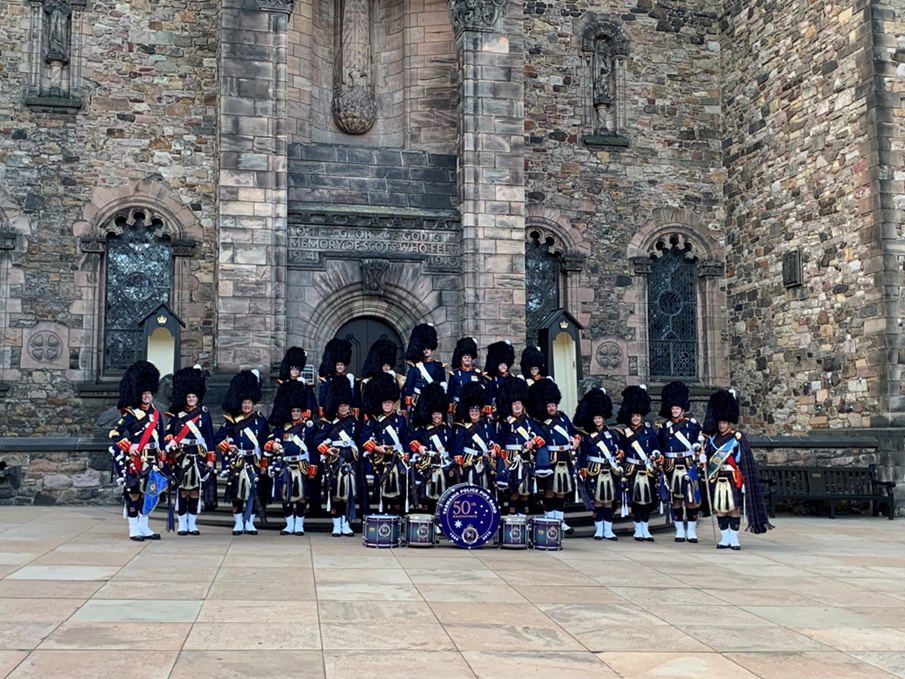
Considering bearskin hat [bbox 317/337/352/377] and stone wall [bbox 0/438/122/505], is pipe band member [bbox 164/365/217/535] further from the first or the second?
stone wall [bbox 0/438/122/505]

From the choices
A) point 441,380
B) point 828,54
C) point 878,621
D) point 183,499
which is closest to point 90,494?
point 183,499

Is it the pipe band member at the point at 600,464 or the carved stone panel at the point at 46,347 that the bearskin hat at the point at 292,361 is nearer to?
the pipe band member at the point at 600,464

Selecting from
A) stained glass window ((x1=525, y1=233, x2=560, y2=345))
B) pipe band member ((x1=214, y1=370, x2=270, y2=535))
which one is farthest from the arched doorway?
pipe band member ((x1=214, y1=370, x2=270, y2=535))

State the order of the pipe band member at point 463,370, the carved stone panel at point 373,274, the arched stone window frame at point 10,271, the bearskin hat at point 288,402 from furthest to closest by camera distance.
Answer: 1. the arched stone window frame at point 10,271
2. the carved stone panel at point 373,274
3. the pipe band member at point 463,370
4. the bearskin hat at point 288,402

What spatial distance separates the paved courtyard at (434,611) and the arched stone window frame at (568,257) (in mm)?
9247

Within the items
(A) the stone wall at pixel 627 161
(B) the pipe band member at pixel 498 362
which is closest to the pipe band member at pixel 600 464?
(B) the pipe band member at pixel 498 362

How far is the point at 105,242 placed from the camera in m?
18.0

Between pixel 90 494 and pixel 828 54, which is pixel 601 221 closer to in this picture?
pixel 828 54

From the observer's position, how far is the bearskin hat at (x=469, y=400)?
1170cm

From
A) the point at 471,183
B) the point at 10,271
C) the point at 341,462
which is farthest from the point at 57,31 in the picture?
the point at 341,462

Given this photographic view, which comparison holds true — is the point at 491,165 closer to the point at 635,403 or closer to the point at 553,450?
the point at 635,403

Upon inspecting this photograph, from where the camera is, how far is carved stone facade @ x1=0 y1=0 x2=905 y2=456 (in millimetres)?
16219

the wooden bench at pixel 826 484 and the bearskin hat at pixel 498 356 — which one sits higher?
the bearskin hat at pixel 498 356

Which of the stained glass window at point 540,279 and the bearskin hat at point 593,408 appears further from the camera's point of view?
the stained glass window at point 540,279
